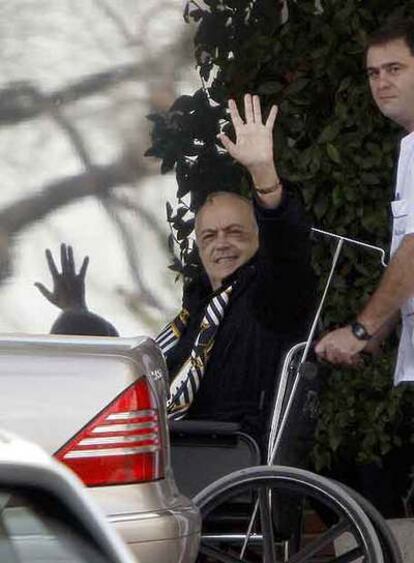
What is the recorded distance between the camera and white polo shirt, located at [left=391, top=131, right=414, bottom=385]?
651 centimetres

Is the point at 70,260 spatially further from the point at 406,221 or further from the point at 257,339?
the point at 406,221

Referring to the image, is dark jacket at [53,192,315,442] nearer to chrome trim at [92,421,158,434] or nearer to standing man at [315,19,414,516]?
standing man at [315,19,414,516]

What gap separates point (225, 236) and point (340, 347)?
781 mm

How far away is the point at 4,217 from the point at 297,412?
7.74 ft

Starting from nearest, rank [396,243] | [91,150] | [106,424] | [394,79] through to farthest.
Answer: [106,424], [396,243], [394,79], [91,150]

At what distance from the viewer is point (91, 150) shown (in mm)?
8625

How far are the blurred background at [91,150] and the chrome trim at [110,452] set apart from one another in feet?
11.0

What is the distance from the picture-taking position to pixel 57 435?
4922 mm

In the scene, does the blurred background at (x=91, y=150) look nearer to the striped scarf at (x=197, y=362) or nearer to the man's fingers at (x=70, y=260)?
the man's fingers at (x=70, y=260)

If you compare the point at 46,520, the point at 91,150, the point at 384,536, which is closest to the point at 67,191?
the point at 91,150

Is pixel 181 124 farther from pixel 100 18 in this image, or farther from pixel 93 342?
pixel 93 342

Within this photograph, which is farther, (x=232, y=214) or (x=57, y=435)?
(x=232, y=214)

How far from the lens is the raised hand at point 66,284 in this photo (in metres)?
8.48

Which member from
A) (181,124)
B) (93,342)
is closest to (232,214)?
(181,124)
